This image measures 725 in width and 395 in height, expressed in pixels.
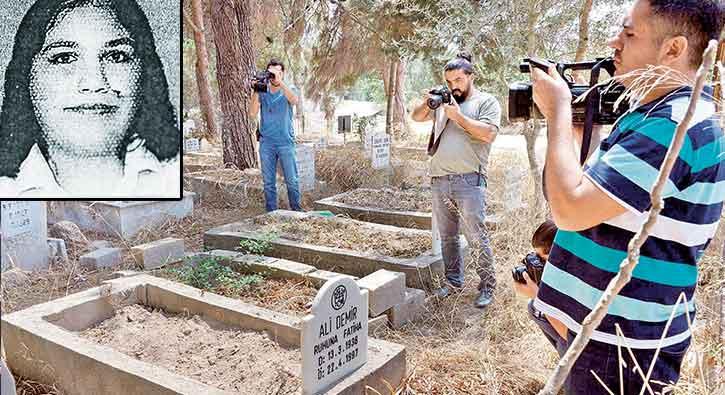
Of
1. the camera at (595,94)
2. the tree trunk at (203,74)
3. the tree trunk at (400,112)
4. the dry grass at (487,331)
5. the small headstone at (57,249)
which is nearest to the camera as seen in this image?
the camera at (595,94)

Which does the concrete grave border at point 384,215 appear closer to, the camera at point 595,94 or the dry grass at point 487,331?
the dry grass at point 487,331

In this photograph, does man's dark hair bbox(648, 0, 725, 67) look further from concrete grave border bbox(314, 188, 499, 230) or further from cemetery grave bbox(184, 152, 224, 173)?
cemetery grave bbox(184, 152, 224, 173)

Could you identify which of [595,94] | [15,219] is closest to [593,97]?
[595,94]

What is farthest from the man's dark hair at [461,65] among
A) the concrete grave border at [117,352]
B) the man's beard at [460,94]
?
the concrete grave border at [117,352]

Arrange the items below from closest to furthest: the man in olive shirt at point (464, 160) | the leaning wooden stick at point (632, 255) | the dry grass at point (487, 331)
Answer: the leaning wooden stick at point (632, 255) → the dry grass at point (487, 331) → the man in olive shirt at point (464, 160)

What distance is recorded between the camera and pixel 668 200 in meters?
1.18

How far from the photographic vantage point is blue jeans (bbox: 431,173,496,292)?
3.51m

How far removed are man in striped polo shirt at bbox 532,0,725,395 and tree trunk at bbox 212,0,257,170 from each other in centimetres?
681

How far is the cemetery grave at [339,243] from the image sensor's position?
3.88 meters

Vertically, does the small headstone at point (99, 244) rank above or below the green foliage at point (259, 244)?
below

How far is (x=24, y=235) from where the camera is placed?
426cm

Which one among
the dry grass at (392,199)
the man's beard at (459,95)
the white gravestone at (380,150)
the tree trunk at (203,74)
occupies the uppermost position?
the tree trunk at (203,74)

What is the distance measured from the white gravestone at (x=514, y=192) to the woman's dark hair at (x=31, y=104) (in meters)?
3.49

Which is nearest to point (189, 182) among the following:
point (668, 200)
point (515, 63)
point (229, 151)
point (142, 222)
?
point (229, 151)
